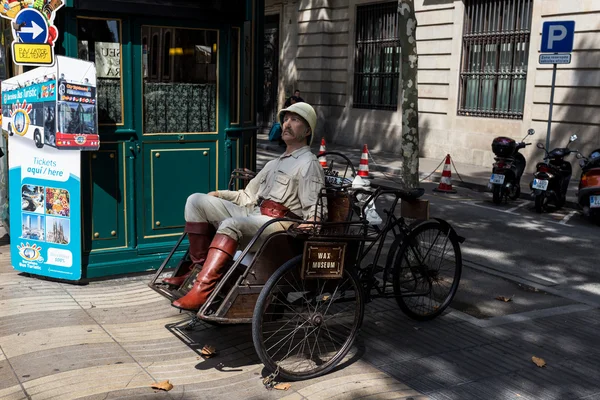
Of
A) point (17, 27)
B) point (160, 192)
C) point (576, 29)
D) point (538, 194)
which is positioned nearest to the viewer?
point (17, 27)

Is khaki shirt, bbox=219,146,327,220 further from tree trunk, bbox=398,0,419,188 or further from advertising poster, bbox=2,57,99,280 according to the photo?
tree trunk, bbox=398,0,419,188

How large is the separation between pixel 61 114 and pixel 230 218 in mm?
2048

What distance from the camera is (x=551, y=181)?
37.6ft

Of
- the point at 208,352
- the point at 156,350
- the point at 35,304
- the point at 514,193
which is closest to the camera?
the point at 208,352

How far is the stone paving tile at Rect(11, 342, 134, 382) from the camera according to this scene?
4.43 meters

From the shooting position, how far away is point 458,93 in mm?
17938

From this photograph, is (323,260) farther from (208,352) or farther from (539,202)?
(539,202)

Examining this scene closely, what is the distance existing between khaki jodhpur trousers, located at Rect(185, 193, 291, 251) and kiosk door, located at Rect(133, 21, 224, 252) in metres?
1.58

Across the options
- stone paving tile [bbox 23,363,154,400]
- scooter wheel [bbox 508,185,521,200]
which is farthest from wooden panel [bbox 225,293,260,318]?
scooter wheel [bbox 508,185,521,200]

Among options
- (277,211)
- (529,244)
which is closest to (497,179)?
(529,244)

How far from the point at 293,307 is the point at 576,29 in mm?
12712

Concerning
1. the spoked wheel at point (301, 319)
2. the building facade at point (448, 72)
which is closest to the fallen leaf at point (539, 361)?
the spoked wheel at point (301, 319)

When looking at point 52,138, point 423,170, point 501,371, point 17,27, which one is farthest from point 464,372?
point 423,170

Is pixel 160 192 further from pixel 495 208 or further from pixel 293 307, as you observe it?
pixel 495 208
